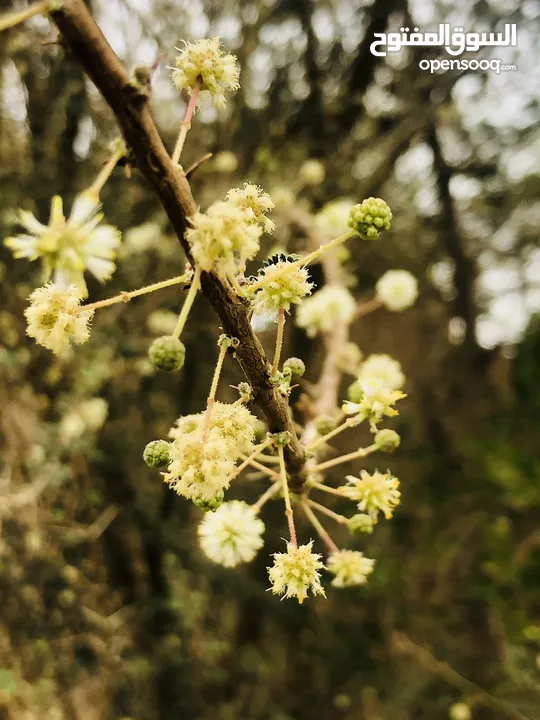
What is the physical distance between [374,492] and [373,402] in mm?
183

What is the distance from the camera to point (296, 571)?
2.98ft

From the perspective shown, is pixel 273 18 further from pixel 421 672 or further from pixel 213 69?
pixel 421 672

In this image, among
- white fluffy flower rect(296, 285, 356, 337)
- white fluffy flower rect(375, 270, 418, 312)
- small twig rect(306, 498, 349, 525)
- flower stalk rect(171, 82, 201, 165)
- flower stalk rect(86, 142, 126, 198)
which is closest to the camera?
flower stalk rect(86, 142, 126, 198)

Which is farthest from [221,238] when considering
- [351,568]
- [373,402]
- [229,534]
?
[351,568]

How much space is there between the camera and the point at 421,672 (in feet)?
10.6

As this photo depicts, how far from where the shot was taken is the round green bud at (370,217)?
2.64 feet

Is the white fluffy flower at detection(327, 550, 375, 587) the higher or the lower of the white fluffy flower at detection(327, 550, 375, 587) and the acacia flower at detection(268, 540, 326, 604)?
the higher

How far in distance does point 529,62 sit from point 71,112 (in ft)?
8.13

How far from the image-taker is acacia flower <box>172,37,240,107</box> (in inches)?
30.7

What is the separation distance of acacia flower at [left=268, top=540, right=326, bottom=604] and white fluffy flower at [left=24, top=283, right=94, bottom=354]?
0.49m

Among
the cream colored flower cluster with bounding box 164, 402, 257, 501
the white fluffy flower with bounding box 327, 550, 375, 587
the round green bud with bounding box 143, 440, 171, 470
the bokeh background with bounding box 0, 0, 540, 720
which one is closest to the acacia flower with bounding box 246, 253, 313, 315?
the cream colored flower cluster with bounding box 164, 402, 257, 501

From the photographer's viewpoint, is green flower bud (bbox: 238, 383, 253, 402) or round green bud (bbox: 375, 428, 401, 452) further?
round green bud (bbox: 375, 428, 401, 452)

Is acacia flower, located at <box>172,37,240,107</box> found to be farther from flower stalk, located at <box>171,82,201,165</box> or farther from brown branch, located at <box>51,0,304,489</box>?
brown branch, located at <box>51,0,304,489</box>

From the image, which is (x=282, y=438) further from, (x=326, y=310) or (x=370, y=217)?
(x=326, y=310)
